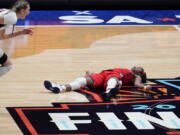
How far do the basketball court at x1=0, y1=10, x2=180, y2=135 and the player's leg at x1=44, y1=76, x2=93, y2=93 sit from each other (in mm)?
75

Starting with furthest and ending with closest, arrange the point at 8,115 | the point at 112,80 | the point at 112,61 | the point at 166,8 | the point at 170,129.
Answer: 1. the point at 166,8
2. the point at 112,61
3. the point at 112,80
4. the point at 8,115
5. the point at 170,129

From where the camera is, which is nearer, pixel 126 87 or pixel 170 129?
pixel 170 129

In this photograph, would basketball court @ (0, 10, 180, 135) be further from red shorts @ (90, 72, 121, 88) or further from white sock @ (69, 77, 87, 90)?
red shorts @ (90, 72, 121, 88)

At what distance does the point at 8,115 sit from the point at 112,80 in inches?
55.0

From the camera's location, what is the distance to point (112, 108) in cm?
602

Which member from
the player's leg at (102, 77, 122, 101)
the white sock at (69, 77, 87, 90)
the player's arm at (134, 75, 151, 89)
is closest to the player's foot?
the white sock at (69, 77, 87, 90)

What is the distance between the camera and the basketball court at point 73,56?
21.2 feet

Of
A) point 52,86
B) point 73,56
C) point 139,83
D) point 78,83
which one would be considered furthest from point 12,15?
point 73,56

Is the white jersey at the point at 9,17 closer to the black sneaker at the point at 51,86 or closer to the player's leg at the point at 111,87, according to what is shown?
the black sneaker at the point at 51,86

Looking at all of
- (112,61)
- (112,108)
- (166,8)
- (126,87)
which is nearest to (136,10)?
(166,8)

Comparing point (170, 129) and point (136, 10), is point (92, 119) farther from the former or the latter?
point (136, 10)

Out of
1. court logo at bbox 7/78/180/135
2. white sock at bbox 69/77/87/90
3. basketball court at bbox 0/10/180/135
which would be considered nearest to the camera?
court logo at bbox 7/78/180/135

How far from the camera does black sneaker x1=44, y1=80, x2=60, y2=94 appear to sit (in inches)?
258

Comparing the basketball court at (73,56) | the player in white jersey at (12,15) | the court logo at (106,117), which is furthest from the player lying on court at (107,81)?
the player in white jersey at (12,15)
